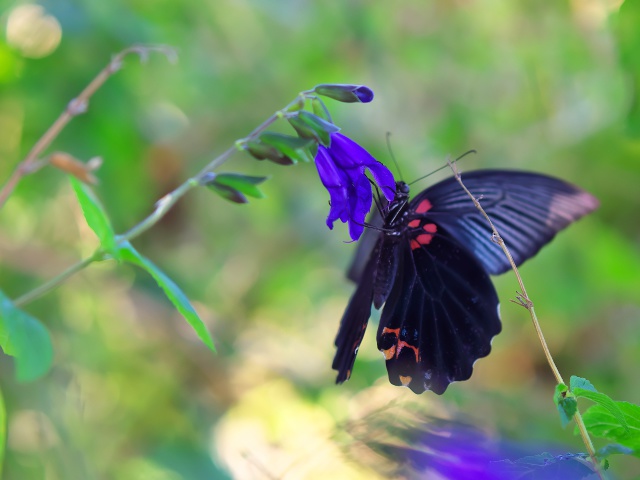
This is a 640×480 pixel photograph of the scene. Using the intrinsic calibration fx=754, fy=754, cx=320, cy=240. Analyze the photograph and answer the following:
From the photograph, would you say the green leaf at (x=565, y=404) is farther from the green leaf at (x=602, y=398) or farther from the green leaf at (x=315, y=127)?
the green leaf at (x=315, y=127)

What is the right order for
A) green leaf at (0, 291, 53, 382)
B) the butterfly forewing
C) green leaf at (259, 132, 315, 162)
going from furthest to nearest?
the butterfly forewing
green leaf at (259, 132, 315, 162)
green leaf at (0, 291, 53, 382)

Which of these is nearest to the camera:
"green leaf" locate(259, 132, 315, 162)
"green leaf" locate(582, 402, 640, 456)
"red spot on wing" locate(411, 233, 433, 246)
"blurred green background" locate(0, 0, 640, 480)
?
"green leaf" locate(582, 402, 640, 456)

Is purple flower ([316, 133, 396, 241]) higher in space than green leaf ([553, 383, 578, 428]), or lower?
higher

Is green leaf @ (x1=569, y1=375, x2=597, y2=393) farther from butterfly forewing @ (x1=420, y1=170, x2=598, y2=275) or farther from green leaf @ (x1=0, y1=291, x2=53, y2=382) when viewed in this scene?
green leaf @ (x1=0, y1=291, x2=53, y2=382)

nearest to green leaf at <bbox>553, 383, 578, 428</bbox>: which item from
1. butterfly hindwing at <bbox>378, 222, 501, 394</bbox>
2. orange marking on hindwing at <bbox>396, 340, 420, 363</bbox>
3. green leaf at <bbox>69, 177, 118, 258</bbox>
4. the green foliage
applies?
butterfly hindwing at <bbox>378, 222, 501, 394</bbox>

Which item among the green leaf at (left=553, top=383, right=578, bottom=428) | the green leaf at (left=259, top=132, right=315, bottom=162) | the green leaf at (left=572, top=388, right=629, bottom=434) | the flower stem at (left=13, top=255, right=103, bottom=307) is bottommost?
the flower stem at (left=13, top=255, right=103, bottom=307)

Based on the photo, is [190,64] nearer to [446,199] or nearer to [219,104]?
[219,104]

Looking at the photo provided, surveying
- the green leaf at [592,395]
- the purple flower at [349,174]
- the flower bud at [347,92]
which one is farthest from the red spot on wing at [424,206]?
the green leaf at [592,395]

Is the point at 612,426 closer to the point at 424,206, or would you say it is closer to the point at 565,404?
the point at 565,404
